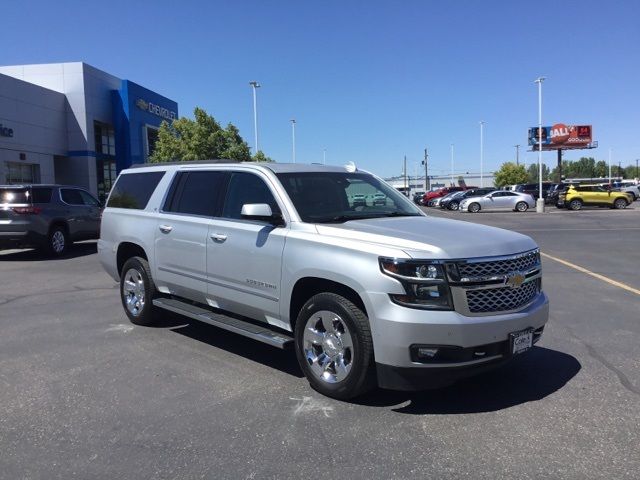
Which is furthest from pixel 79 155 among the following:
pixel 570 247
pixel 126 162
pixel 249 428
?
pixel 249 428

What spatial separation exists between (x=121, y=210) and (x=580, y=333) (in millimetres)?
5578

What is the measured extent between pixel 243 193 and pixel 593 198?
3746cm

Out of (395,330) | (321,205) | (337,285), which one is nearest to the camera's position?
(395,330)

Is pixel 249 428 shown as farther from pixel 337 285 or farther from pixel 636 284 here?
pixel 636 284

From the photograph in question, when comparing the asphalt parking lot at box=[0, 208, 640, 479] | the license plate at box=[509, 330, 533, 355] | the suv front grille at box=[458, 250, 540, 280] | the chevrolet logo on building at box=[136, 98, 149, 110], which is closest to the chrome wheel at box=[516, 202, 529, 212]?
the chevrolet logo on building at box=[136, 98, 149, 110]

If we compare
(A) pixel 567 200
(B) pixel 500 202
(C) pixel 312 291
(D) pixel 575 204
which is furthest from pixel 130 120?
(C) pixel 312 291

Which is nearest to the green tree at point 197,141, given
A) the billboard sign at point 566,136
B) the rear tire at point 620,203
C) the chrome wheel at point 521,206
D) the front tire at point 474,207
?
the front tire at point 474,207

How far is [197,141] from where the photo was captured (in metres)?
37.2

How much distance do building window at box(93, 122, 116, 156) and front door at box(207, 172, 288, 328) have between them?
33.7m

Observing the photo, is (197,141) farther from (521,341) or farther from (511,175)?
(511,175)

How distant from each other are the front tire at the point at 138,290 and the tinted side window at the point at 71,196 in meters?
8.59

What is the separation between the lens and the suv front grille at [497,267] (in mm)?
3947

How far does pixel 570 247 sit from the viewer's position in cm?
1528

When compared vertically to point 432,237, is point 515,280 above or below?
below
